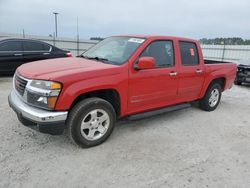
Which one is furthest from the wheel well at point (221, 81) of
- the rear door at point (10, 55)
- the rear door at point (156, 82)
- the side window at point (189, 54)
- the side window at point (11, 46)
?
the side window at point (11, 46)

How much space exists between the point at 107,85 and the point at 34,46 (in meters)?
6.46

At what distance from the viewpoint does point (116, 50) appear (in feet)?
14.2

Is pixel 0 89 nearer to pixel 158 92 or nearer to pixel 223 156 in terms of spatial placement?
pixel 158 92

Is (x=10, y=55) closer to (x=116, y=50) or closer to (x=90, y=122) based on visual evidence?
(x=116, y=50)

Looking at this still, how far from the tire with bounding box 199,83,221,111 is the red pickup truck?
0.55 m

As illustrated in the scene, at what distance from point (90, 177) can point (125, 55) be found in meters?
2.10

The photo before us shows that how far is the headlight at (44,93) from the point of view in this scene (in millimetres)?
3146

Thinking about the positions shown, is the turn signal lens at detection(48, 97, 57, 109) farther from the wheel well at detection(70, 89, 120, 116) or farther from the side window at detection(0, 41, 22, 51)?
the side window at detection(0, 41, 22, 51)

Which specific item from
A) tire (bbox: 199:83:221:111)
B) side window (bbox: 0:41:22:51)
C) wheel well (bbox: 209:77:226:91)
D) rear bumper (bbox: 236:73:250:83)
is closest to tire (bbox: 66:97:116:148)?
tire (bbox: 199:83:221:111)

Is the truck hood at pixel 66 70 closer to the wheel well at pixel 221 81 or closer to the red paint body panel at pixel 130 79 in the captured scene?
the red paint body panel at pixel 130 79

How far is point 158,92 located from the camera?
4.44 m

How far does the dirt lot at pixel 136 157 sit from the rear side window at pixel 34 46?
453 centimetres

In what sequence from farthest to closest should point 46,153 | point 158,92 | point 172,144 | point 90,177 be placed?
1. point 158,92
2. point 172,144
3. point 46,153
4. point 90,177

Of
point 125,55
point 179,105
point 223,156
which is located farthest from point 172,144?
point 125,55
